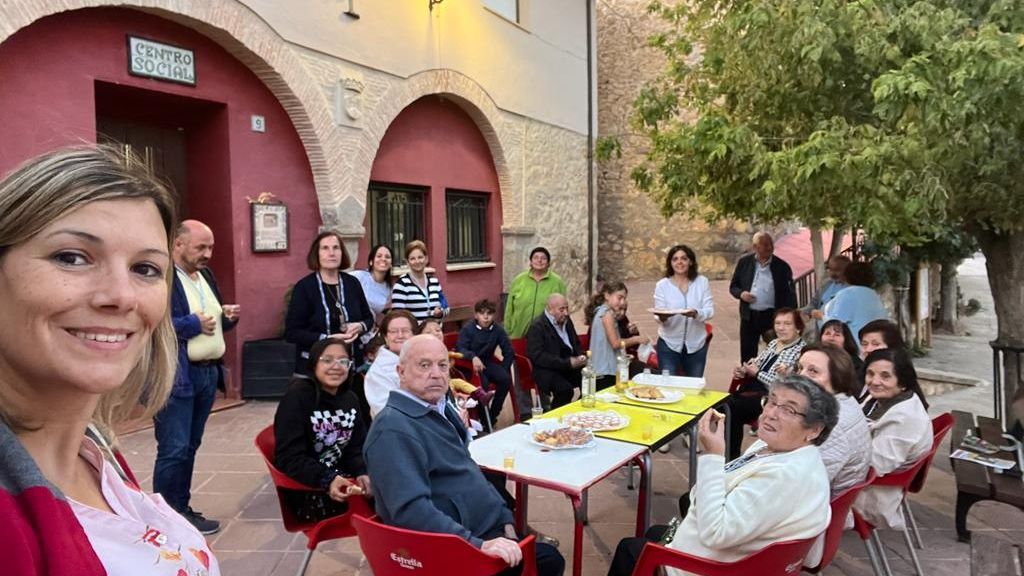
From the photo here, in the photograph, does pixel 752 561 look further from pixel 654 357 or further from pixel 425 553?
pixel 654 357

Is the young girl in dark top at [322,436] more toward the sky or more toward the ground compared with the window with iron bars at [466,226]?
more toward the ground

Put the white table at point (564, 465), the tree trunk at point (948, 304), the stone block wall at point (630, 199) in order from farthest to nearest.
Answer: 1. the stone block wall at point (630, 199)
2. the tree trunk at point (948, 304)
3. the white table at point (564, 465)

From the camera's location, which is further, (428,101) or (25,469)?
(428,101)

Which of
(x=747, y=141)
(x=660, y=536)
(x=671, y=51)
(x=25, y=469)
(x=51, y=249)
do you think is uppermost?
(x=671, y=51)

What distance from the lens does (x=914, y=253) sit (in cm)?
992

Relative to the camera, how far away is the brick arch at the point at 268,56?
5164 mm

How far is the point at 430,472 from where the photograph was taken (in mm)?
2469

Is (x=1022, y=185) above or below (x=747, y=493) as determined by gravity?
above

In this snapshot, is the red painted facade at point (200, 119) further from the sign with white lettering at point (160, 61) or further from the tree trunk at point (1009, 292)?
the tree trunk at point (1009, 292)

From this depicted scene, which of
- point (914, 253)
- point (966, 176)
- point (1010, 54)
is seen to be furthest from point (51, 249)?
point (914, 253)

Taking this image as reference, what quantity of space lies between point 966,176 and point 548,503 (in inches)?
137

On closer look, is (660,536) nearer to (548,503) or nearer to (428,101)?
(548,503)

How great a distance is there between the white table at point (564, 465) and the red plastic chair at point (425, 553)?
23.0 inches

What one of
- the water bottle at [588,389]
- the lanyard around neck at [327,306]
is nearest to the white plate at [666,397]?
the water bottle at [588,389]
